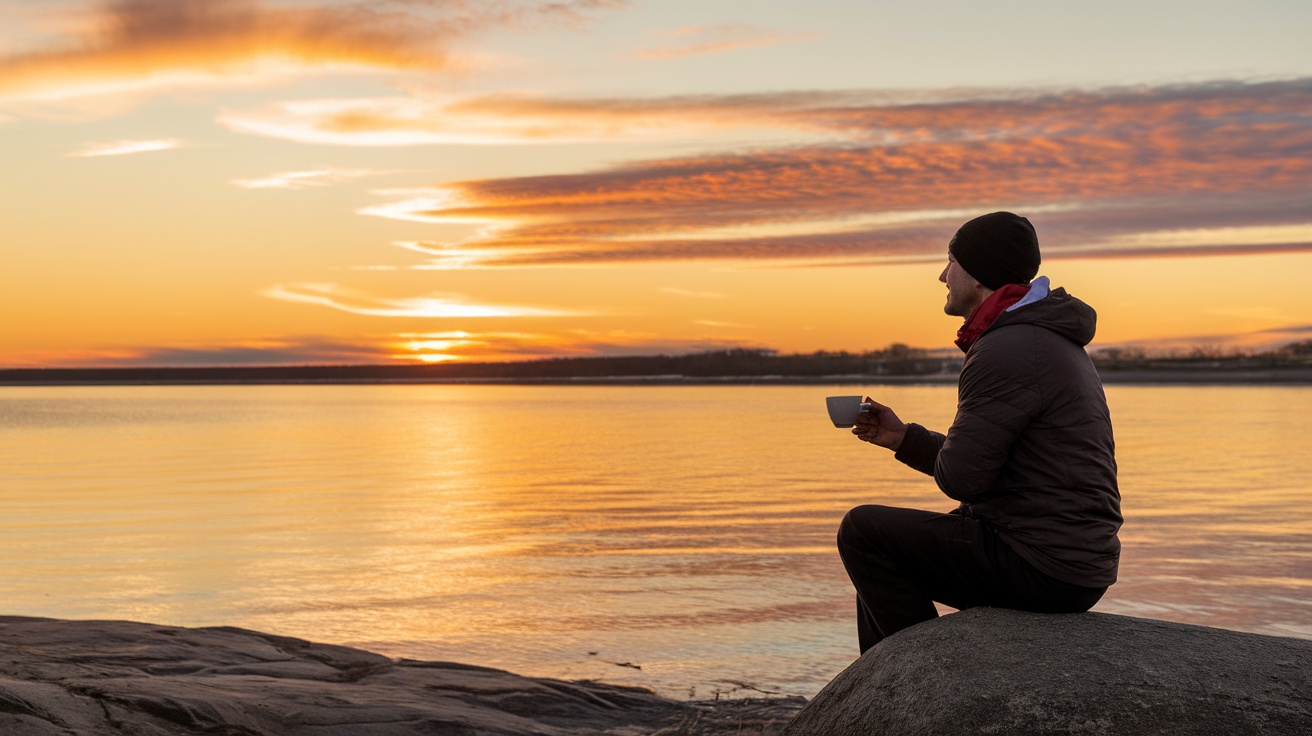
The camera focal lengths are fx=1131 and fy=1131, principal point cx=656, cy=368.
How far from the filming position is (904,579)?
5.26 metres

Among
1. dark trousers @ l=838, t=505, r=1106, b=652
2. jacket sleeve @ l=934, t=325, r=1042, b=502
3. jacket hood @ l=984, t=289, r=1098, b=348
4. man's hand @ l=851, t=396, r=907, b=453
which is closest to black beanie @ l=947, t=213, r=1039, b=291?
jacket hood @ l=984, t=289, r=1098, b=348

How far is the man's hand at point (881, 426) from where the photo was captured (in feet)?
16.9

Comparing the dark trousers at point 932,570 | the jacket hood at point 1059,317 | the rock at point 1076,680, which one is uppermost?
the jacket hood at point 1059,317

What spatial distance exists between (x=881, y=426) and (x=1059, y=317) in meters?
0.94

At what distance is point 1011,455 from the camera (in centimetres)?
471

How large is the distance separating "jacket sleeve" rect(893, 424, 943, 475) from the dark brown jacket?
41 centimetres

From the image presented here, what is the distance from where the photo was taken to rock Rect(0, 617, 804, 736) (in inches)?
225

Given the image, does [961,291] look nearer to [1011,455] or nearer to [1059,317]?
[1059,317]

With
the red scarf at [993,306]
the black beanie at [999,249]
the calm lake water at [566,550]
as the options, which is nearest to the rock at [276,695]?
the calm lake water at [566,550]

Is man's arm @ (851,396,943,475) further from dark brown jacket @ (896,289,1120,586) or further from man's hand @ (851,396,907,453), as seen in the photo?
dark brown jacket @ (896,289,1120,586)

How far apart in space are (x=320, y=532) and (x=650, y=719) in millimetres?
12301

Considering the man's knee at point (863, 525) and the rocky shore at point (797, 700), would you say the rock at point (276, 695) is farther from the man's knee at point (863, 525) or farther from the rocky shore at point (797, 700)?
the man's knee at point (863, 525)

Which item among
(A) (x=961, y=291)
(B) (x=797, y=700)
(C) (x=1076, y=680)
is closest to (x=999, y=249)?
(A) (x=961, y=291)

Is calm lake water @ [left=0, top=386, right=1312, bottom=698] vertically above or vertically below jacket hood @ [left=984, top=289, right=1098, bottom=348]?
below
